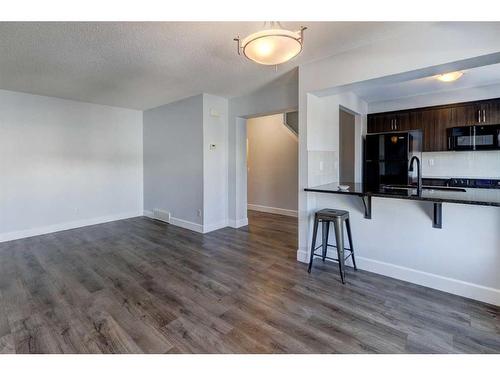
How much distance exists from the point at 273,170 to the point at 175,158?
7.97 feet

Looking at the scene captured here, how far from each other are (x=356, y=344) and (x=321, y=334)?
23 cm

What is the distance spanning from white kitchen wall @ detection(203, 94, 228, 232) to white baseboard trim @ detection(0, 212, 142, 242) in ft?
7.46

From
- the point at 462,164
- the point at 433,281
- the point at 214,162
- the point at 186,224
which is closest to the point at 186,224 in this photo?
the point at 186,224

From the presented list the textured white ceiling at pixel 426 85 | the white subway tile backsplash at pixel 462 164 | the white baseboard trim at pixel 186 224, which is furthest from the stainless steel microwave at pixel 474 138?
the white baseboard trim at pixel 186 224

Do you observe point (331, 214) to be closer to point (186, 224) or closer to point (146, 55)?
point (146, 55)

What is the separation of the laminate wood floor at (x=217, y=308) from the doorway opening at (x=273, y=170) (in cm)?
236

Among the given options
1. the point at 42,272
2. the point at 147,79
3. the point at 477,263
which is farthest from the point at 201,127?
the point at 477,263

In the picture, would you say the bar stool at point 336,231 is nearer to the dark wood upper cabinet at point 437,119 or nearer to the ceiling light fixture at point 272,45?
the ceiling light fixture at point 272,45

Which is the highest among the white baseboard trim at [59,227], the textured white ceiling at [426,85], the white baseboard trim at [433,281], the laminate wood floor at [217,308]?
the textured white ceiling at [426,85]

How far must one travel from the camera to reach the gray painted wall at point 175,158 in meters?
4.52

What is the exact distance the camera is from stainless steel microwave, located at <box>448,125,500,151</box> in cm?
388

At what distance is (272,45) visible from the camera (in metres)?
1.85

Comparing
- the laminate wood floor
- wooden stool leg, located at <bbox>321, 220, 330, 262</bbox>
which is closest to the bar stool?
wooden stool leg, located at <bbox>321, 220, 330, 262</bbox>

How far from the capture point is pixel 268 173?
20.7 feet
